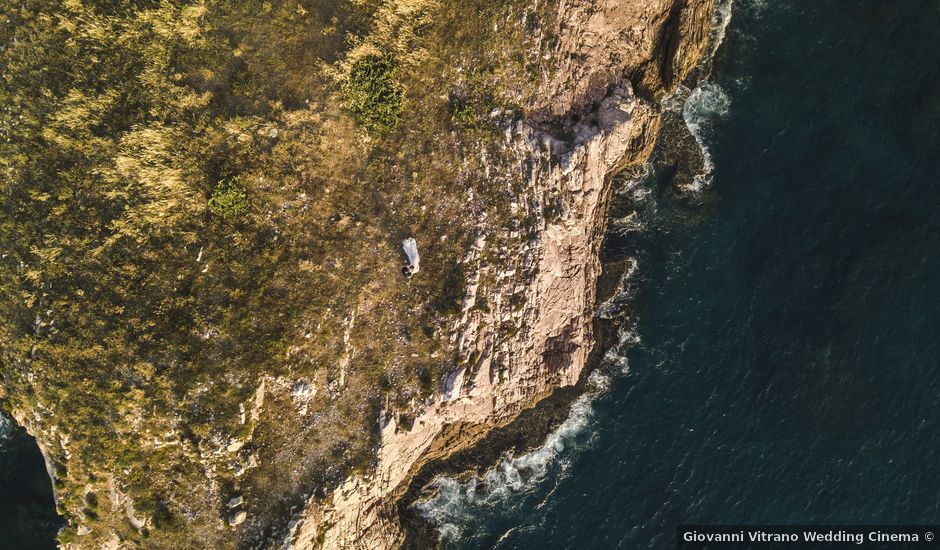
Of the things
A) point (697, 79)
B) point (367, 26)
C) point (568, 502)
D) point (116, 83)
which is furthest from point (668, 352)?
point (116, 83)

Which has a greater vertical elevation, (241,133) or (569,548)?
(241,133)

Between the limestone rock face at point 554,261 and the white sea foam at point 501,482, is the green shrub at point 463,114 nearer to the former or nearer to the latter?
the limestone rock face at point 554,261

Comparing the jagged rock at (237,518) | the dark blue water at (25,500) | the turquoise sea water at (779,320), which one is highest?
the turquoise sea water at (779,320)

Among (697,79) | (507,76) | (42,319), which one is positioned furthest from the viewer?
(697,79)

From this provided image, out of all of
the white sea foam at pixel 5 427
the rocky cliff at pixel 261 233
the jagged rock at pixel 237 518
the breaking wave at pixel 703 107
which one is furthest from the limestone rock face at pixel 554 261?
the white sea foam at pixel 5 427

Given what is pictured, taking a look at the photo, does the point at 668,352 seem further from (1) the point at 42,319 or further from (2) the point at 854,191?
(1) the point at 42,319

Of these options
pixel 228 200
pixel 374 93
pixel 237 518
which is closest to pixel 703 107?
pixel 374 93
